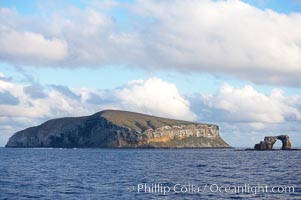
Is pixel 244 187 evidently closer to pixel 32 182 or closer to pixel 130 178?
pixel 130 178

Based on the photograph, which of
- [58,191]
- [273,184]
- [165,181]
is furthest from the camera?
[165,181]

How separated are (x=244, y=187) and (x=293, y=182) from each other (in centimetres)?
1245

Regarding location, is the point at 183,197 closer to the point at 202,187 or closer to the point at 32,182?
the point at 202,187

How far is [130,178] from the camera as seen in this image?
86.6m

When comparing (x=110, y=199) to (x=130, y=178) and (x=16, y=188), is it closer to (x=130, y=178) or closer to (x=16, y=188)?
(x=16, y=188)

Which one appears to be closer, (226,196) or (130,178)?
(226,196)

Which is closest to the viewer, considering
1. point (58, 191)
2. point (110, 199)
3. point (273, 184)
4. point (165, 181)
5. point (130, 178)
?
point (110, 199)

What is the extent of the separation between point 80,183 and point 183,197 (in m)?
23.3


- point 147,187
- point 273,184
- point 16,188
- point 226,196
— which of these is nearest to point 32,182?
point 16,188

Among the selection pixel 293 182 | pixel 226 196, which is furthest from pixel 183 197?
pixel 293 182

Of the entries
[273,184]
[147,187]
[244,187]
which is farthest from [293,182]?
[147,187]

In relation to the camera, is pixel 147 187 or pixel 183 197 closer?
pixel 183 197

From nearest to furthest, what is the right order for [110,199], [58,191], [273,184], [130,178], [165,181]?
1. [110,199]
2. [58,191]
3. [273,184]
4. [165,181]
5. [130,178]

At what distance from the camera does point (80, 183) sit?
3071 inches
